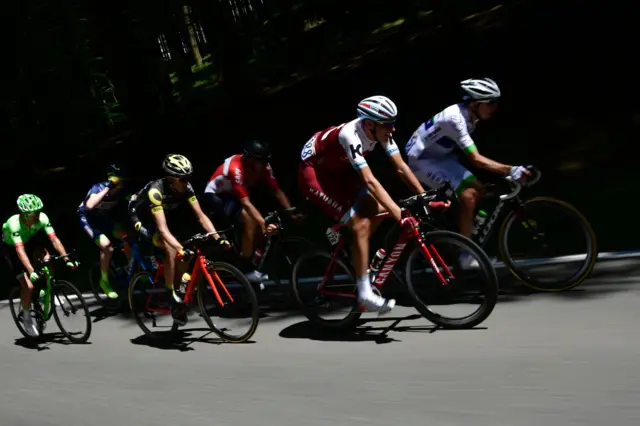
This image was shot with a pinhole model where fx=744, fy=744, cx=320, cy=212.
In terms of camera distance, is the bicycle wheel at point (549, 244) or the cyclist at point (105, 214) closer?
the bicycle wheel at point (549, 244)

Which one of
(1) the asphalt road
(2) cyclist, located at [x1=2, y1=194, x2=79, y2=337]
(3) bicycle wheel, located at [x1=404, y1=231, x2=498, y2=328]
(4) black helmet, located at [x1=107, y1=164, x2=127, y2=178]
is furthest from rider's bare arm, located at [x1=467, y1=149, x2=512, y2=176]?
(4) black helmet, located at [x1=107, y1=164, x2=127, y2=178]

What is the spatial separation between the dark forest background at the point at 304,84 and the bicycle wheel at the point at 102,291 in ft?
10.9

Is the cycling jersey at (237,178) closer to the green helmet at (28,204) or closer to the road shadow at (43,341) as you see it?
the green helmet at (28,204)

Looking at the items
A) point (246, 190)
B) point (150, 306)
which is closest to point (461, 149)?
point (246, 190)

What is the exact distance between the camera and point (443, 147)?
7.27 metres

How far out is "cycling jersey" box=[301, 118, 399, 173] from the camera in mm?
6434

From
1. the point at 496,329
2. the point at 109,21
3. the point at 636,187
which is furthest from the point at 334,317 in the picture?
the point at 109,21

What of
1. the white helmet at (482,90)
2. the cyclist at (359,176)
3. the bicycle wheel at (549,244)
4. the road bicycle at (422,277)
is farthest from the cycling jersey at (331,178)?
the bicycle wheel at (549,244)

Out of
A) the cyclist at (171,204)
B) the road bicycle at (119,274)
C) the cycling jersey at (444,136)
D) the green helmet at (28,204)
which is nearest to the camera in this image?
the cycling jersey at (444,136)

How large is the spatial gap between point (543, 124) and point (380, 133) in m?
6.55

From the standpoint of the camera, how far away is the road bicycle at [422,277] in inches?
241

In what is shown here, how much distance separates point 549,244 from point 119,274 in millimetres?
5810

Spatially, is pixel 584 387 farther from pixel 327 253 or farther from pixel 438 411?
pixel 327 253

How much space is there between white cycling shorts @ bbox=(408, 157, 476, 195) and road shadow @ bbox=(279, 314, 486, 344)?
131 centimetres
